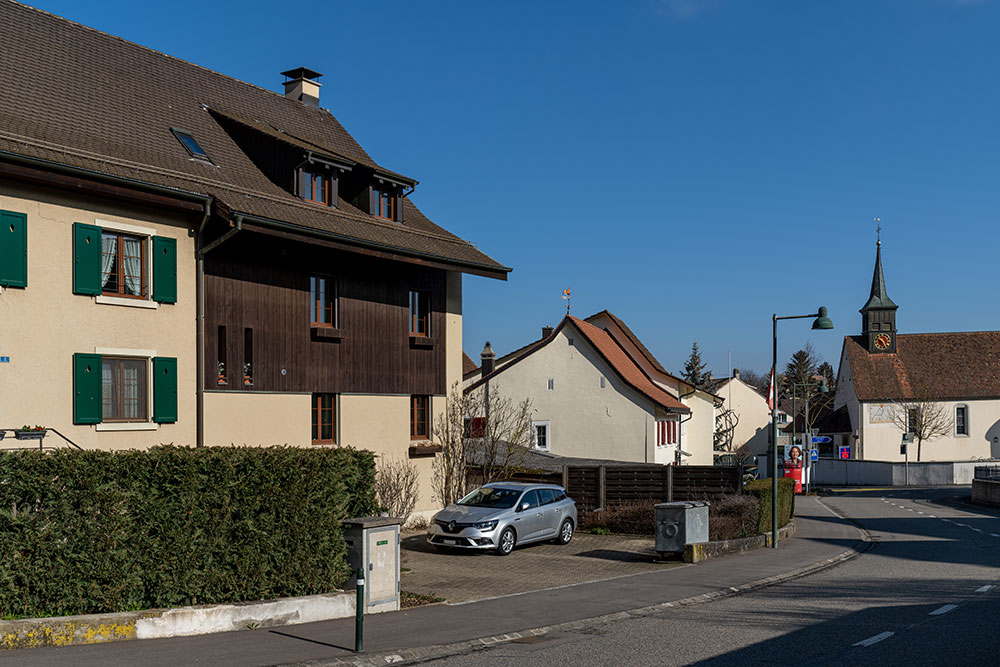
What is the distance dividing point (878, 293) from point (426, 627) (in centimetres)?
7858

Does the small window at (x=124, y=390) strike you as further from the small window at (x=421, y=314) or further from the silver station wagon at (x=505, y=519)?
the small window at (x=421, y=314)

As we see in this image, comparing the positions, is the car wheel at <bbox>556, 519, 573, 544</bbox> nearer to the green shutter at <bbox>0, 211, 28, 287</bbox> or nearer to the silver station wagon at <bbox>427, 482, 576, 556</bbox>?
the silver station wagon at <bbox>427, 482, 576, 556</bbox>

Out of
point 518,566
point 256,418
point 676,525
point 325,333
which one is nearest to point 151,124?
point 325,333

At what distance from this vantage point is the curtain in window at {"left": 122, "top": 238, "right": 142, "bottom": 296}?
18.7 meters

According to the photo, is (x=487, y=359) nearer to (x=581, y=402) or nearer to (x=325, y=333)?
(x=581, y=402)

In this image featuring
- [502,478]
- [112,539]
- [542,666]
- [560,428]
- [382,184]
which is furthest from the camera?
[560,428]

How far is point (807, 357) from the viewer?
12688 centimetres

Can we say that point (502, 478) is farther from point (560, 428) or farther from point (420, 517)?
point (560, 428)

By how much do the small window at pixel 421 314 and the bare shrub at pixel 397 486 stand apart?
3647mm

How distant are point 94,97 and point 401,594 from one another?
12.8m

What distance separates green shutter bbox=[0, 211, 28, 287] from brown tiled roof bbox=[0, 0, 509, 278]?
3.76 ft

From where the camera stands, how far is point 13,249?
16.6m

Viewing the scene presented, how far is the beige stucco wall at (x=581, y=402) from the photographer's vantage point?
43031mm

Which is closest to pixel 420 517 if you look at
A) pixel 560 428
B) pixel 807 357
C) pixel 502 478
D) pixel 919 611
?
pixel 502 478
